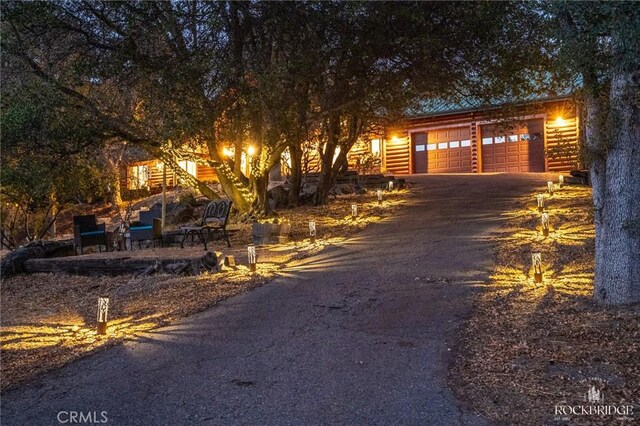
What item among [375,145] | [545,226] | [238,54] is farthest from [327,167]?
[375,145]

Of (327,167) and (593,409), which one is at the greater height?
(327,167)

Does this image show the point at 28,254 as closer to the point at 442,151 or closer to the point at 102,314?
the point at 102,314

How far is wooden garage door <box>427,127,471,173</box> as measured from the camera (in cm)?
2597

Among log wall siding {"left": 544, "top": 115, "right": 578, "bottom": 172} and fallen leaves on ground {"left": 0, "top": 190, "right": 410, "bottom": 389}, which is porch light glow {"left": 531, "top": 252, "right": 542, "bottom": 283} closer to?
fallen leaves on ground {"left": 0, "top": 190, "right": 410, "bottom": 389}

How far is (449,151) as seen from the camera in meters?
26.4

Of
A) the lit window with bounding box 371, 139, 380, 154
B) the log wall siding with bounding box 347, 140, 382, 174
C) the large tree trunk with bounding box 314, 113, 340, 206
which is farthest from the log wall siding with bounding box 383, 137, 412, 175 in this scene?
the large tree trunk with bounding box 314, 113, 340, 206

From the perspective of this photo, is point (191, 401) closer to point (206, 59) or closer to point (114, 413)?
point (114, 413)

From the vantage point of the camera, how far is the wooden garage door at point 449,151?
26.0 metres

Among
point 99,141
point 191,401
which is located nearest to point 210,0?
point 99,141

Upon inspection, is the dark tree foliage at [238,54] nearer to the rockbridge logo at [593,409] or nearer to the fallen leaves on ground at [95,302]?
the fallen leaves on ground at [95,302]

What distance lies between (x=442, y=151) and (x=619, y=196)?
21359 millimetres

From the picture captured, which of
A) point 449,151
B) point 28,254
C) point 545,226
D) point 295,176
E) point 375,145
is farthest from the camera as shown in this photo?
point 375,145

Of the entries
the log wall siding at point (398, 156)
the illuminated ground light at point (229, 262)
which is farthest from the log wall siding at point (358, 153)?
the illuminated ground light at point (229, 262)

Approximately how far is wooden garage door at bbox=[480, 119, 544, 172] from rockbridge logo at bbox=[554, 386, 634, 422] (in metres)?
21.3
